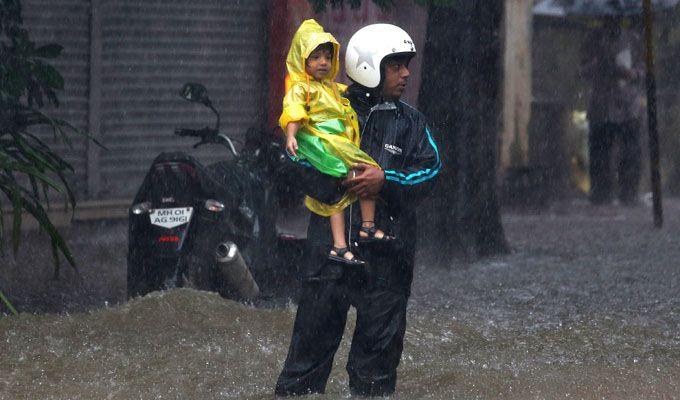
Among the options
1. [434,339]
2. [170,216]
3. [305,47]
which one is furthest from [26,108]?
[305,47]

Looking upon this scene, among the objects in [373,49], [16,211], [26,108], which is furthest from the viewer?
[26,108]

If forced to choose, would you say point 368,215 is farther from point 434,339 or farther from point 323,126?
point 434,339

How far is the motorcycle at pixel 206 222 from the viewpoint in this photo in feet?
26.6

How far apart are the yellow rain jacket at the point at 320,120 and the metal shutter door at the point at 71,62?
744 centimetres

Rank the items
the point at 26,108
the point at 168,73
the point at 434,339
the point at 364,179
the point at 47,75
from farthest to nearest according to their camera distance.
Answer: the point at 168,73 → the point at 26,108 → the point at 47,75 → the point at 434,339 → the point at 364,179

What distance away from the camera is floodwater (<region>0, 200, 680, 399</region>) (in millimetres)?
6633

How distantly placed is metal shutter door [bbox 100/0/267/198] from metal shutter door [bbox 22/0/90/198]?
210 millimetres

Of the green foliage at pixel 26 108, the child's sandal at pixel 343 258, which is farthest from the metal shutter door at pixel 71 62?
the child's sandal at pixel 343 258

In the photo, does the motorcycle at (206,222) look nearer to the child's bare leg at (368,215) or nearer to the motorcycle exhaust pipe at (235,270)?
the motorcycle exhaust pipe at (235,270)

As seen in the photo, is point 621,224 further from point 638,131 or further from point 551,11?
point 551,11

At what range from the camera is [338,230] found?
586 centimetres

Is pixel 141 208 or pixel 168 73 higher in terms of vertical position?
pixel 168 73

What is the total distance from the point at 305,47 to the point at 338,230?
747mm

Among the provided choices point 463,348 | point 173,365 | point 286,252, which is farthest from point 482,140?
point 173,365
